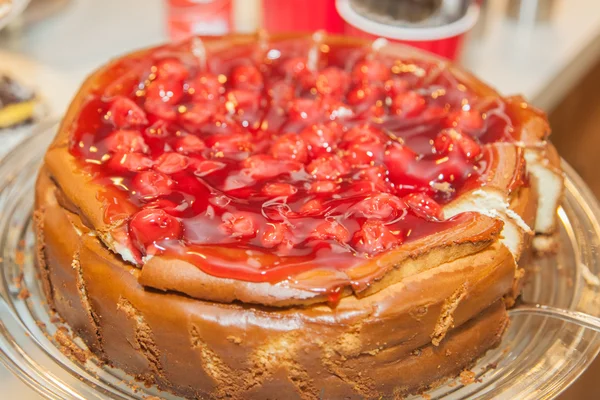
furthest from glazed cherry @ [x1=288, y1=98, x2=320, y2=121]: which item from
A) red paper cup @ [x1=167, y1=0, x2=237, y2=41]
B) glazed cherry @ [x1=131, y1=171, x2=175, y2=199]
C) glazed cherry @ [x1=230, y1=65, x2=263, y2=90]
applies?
red paper cup @ [x1=167, y1=0, x2=237, y2=41]

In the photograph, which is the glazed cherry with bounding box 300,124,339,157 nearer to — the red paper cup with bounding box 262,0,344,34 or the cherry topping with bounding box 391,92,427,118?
the cherry topping with bounding box 391,92,427,118

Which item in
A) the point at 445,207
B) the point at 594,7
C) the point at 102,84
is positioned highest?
the point at 102,84

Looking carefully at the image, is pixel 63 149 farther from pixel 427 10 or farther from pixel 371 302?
pixel 427 10

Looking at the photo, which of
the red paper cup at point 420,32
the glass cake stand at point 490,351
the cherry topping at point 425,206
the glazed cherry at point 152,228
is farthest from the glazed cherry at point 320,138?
the red paper cup at point 420,32

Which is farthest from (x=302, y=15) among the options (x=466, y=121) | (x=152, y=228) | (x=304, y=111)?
(x=152, y=228)

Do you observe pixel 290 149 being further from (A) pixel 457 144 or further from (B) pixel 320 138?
(A) pixel 457 144

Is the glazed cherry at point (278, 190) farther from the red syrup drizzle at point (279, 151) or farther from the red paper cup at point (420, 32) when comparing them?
the red paper cup at point (420, 32)

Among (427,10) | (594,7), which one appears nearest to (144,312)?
(427,10)
